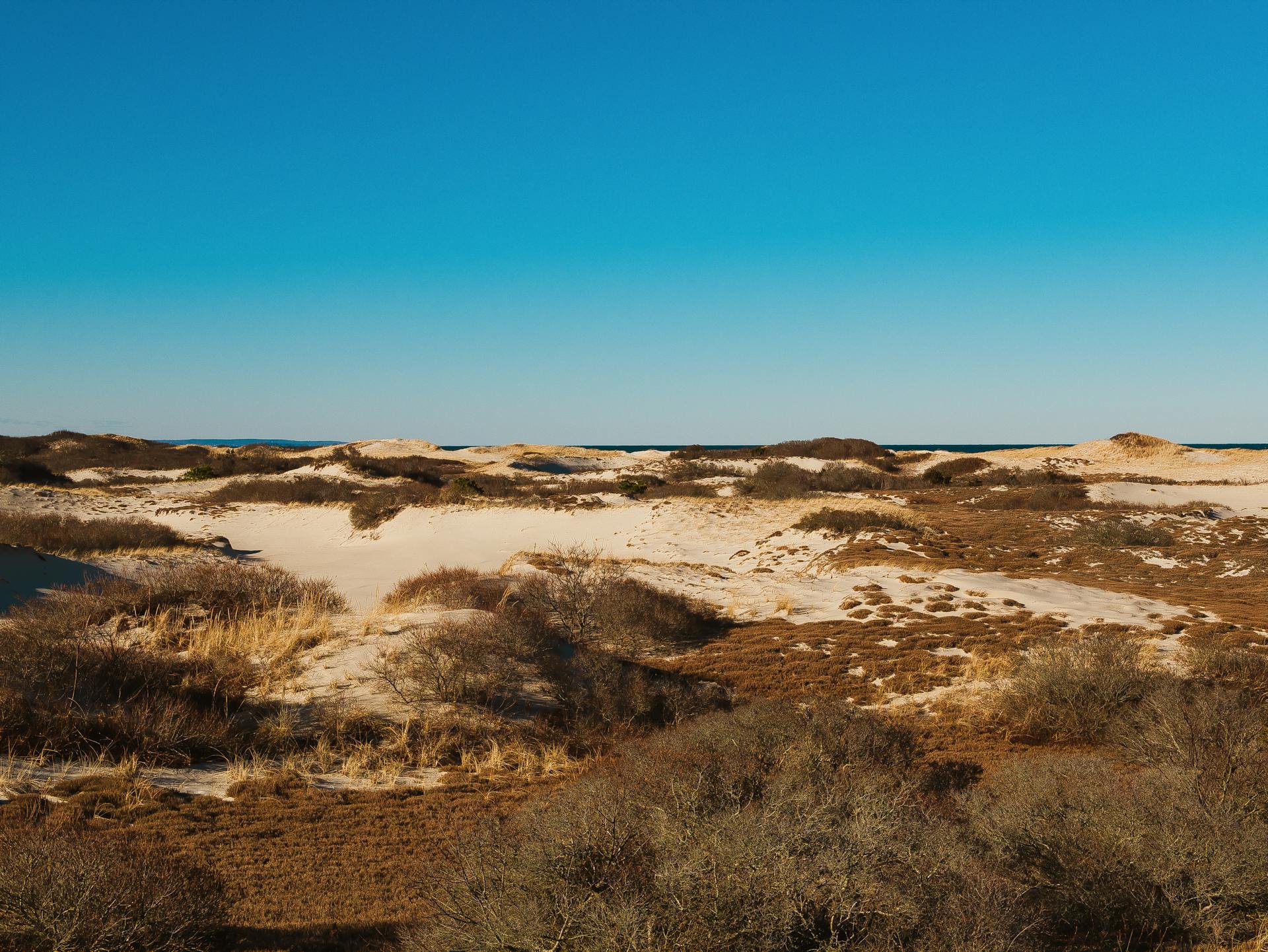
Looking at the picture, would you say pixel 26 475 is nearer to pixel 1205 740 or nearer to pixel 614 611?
pixel 614 611

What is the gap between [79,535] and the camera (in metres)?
23.0

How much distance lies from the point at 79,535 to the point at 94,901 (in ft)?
80.1

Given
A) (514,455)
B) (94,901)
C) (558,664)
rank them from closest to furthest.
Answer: (94,901) < (558,664) < (514,455)

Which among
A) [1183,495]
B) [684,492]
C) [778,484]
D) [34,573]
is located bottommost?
[34,573]

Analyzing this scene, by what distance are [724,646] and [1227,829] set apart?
9022 millimetres

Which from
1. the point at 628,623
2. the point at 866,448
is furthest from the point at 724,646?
the point at 866,448

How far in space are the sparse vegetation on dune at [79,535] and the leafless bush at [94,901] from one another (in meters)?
22.3

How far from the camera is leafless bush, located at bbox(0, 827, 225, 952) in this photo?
349cm

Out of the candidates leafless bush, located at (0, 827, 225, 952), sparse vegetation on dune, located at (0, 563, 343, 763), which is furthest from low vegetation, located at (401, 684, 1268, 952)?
sparse vegetation on dune, located at (0, 563, 343, 763)

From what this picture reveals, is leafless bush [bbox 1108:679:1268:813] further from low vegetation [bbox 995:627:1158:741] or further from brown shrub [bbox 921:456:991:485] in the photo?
brown shrub [bbox 921:456:991:485]

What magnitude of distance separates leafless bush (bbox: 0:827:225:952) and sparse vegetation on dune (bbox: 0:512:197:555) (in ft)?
73.1

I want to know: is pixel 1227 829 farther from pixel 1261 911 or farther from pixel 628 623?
pixel 628 623

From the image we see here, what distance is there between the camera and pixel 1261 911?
444cm

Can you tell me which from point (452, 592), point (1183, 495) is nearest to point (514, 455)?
point (1183, 495)
